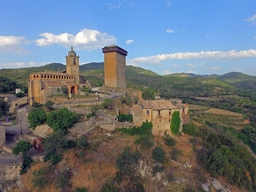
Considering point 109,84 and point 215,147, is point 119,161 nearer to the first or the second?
point 215,147

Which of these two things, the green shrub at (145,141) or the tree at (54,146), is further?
the green shrub at (145,141)

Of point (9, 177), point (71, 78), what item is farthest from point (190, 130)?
point (71, 78)

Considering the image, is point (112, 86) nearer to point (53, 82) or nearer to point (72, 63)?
point (72, 63)

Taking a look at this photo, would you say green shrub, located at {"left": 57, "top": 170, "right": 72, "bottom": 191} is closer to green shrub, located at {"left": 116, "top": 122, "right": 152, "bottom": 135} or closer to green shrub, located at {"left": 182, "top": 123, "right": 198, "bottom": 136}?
green shrub, located at {"left": 116, "top": 122, "right": 152, "bottom": 135}

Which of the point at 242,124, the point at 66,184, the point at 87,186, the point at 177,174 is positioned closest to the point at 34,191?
the point at 66,184

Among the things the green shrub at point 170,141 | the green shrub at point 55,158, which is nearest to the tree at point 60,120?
the green shrub at point 55,158

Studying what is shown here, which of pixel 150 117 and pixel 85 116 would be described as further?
pixel 85 116

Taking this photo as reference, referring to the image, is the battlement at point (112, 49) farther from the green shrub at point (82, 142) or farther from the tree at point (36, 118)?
the green shrub at point (82, 142)
